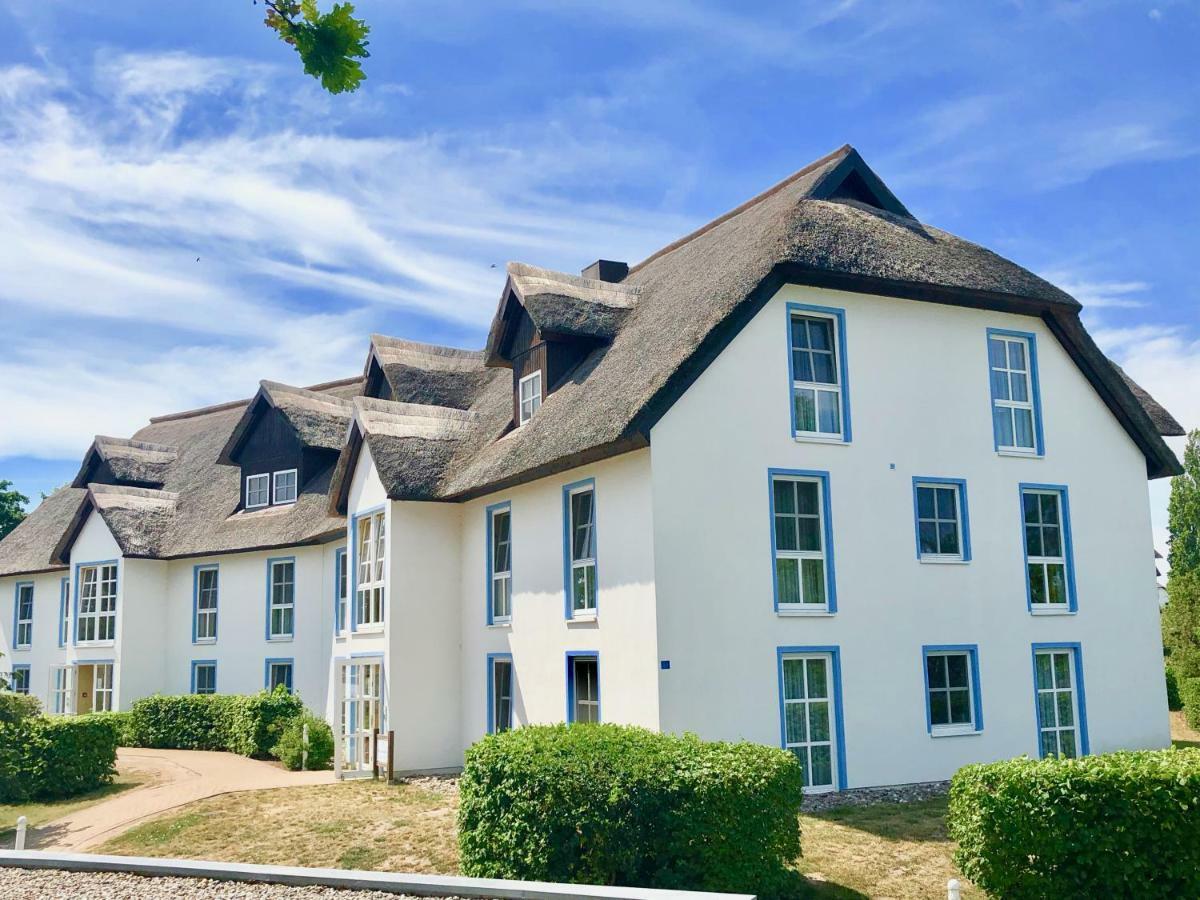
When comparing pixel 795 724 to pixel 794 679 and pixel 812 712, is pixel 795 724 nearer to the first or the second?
pixel 812 712

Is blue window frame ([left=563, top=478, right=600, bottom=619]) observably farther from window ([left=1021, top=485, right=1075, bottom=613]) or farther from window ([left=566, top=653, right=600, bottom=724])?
window ([left=1021, top=485, right=1075, bottom=613])

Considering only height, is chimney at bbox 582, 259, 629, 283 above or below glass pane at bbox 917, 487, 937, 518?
above

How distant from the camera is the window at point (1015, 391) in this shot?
17969mm

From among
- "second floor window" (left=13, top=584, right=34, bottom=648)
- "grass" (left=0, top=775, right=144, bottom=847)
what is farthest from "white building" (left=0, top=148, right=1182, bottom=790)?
"second floor window" (left=13, top=584, right=34, bottom=648)

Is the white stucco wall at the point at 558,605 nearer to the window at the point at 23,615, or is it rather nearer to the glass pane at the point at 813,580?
the glass pane at the point at 813,580

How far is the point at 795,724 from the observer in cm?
1552

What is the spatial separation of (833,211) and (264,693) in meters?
15.1

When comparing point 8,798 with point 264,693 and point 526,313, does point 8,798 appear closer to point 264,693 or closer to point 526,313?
point 264,693

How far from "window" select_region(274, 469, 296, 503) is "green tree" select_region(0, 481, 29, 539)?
30765 mm

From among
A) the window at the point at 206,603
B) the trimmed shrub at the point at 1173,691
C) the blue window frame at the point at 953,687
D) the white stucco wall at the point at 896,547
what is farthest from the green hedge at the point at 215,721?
the trimmed shrub at the point at 1173,691

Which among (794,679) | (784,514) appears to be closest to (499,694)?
(794,679)

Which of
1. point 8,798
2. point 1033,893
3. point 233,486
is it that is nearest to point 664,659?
point 1033,893

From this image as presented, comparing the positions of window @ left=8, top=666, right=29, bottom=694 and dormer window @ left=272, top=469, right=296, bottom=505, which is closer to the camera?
dormer window @ left=272, top=469, right=296, bottom=505

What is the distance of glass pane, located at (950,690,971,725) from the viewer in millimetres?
16625
